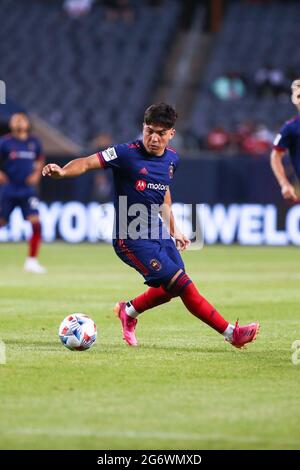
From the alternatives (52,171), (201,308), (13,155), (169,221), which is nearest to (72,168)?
(52,171)

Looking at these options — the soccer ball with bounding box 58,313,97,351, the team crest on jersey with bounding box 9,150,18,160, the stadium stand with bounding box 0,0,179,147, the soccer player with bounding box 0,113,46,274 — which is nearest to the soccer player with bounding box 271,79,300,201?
the soccer ball with bounding box 58,313,97,351

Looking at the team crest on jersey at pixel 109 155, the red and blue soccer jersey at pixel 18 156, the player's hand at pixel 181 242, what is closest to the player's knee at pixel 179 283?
the player's hand at pixel 181 242

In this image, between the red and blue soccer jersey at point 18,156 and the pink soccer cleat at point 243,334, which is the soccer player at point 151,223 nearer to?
the pink soccer cleat at point 243,334

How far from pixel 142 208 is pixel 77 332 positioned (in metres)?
1.17

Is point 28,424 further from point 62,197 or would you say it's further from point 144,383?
point 62,197

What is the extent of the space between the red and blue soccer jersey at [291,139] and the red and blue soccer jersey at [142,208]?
3.57 m

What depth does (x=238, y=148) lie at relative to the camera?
26719 mm

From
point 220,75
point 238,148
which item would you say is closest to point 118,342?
point 238,148

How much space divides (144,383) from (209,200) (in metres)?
17.1

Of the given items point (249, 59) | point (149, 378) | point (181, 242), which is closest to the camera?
point (149, 378)

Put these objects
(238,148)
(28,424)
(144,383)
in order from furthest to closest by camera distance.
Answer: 1. (238,148)
2. (144,383)
3. (28,424)

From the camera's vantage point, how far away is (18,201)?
18.4 metres

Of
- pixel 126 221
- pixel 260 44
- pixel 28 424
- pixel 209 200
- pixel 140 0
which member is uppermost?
pixel 140 0

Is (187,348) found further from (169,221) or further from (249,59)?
(249,59)
